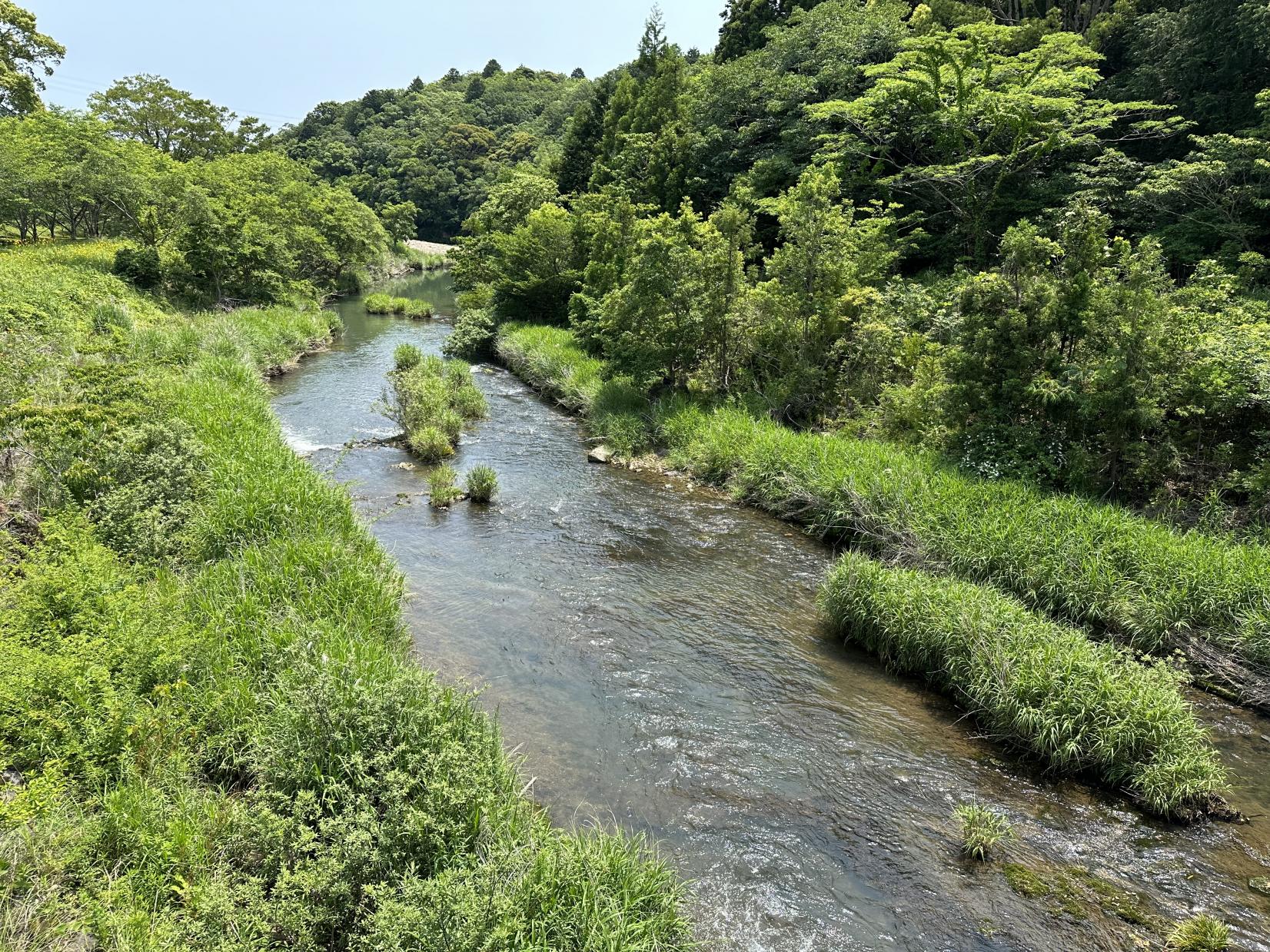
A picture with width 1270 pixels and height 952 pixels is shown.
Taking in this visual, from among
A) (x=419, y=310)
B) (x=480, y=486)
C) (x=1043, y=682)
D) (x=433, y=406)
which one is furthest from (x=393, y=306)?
(x=1043, y=682)

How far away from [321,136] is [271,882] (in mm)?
157984

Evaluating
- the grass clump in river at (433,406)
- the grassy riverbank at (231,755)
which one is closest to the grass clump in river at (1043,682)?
the grassy riverbank at (231,755)

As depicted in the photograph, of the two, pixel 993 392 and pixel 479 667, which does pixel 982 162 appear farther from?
pixel 479 667

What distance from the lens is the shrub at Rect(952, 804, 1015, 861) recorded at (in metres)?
6.85

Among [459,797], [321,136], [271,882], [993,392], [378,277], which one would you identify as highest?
[321,136]

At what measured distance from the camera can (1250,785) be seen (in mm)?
7859

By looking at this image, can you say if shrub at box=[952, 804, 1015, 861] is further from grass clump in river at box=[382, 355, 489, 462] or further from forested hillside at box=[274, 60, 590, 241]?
forested hillside at box=[274, 60, 590, 241]

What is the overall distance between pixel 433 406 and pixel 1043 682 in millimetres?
18629

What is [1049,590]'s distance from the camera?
10.9 meters

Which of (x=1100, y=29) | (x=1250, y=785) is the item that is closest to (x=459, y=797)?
(x=1250, y=785)

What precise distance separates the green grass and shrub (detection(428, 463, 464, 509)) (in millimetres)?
6841

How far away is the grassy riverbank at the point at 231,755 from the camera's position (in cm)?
469

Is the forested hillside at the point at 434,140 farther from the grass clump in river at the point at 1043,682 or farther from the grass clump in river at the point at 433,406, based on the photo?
the grass clump in river at the point at 1043,682

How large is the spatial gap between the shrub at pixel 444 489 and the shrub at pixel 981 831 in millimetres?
12861
